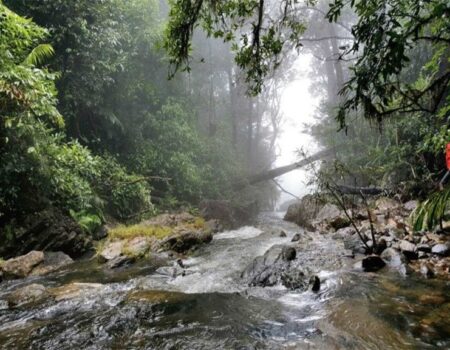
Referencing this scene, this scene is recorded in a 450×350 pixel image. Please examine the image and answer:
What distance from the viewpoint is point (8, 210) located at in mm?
7324

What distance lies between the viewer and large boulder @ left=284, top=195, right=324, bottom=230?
42.3 feet

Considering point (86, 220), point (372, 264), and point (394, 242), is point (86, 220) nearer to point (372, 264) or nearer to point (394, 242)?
point (372, 264)

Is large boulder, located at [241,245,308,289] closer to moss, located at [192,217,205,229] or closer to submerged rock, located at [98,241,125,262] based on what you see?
submerged rock, located at [98,241,125,262]

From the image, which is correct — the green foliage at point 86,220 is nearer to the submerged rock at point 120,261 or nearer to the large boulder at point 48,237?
the large boulder at point 48,237

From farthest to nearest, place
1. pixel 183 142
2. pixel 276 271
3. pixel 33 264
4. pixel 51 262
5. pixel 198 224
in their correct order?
1. pixel 183 142
2. pixel 198 224
3. pixel 51 262
4. pixel 33 264
5. pixel 276 271

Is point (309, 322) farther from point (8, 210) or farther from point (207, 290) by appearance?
point (8, 210)

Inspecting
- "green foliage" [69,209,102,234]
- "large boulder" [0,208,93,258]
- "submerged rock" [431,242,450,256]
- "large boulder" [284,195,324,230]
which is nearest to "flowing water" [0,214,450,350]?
"submerged rock" [431,242,450,256]

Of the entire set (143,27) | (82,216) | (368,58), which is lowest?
(82,216)

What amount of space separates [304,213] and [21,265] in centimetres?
1098

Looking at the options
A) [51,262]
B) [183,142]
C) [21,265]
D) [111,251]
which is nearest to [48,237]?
[51,262]

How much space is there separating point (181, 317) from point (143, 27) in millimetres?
15351

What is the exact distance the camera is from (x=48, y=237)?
7531 millimetres

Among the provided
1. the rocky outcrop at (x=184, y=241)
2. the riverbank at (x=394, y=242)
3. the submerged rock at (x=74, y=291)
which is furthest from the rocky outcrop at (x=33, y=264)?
the riverbank at (x=394, y=242)

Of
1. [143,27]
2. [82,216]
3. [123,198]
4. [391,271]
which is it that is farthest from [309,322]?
[143,27]
